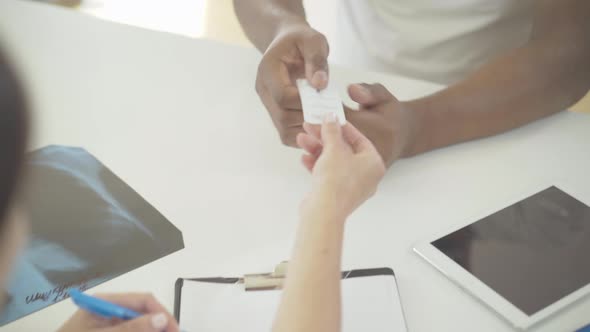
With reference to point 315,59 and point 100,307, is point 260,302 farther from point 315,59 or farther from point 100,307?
point 315,59

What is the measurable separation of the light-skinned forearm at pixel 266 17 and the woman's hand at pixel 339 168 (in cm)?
34

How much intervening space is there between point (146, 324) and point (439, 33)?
83 cm

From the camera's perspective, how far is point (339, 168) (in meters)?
0.57

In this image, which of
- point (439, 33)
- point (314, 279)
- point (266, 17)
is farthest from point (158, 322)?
point (439, 33)

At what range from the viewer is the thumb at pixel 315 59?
78cm

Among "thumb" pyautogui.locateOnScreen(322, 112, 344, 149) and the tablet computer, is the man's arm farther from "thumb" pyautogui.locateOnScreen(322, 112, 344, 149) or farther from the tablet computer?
"thumb" pyautogui.locateOnScreen(322, 112, 344, 149)

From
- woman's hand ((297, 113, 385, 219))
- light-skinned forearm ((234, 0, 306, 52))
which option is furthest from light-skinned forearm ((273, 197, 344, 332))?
light-skinned forearm ((234, 0, 306, 52))

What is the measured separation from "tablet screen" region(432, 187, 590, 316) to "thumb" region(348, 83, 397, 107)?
0.24 m

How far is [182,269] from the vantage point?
63 cm

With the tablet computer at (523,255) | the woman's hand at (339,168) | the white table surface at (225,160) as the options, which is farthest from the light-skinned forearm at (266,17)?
the tablet computer at (523,255)

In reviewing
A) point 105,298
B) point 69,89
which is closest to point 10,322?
point 105,298

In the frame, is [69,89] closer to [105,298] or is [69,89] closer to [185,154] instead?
[185,154]

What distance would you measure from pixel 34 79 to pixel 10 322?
0.46 meters
